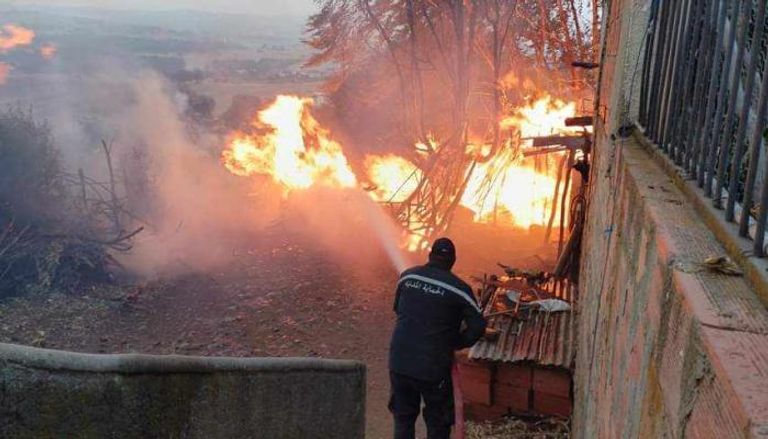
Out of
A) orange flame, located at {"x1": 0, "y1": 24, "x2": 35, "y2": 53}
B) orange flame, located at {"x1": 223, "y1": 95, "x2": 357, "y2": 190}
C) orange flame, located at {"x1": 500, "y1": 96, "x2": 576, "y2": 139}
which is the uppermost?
orange flame, located at {"x1": 0, "y1": 24, "x2": 35, "y2": 53}

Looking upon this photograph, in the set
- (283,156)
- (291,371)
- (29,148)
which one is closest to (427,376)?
(291,371)

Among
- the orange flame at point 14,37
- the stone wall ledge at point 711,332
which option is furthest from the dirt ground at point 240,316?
the orange flame at point 14,37

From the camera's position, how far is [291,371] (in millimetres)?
3637

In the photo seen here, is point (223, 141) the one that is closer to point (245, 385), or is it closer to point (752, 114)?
point (245, 385)

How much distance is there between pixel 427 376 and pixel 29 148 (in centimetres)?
1085

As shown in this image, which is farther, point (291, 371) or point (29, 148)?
point (29, 148)

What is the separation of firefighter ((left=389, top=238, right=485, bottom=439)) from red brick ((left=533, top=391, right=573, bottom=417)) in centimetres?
142

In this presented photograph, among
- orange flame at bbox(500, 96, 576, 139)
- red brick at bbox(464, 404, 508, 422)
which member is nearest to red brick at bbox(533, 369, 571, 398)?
red brick at bbox(464, 404, 508, 422)

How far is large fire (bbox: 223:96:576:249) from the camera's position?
1391cm

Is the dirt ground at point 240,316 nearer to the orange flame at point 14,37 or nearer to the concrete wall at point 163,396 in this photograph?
the concrete wall at point 163,396

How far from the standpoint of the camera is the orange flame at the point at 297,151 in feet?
49.8

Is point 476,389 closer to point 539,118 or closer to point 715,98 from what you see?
point 715,98

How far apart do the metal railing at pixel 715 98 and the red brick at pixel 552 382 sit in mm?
3284

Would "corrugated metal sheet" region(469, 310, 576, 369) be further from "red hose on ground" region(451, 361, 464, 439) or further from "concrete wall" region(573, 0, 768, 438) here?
"concrete wall" region(573, 0, 768, 438)
